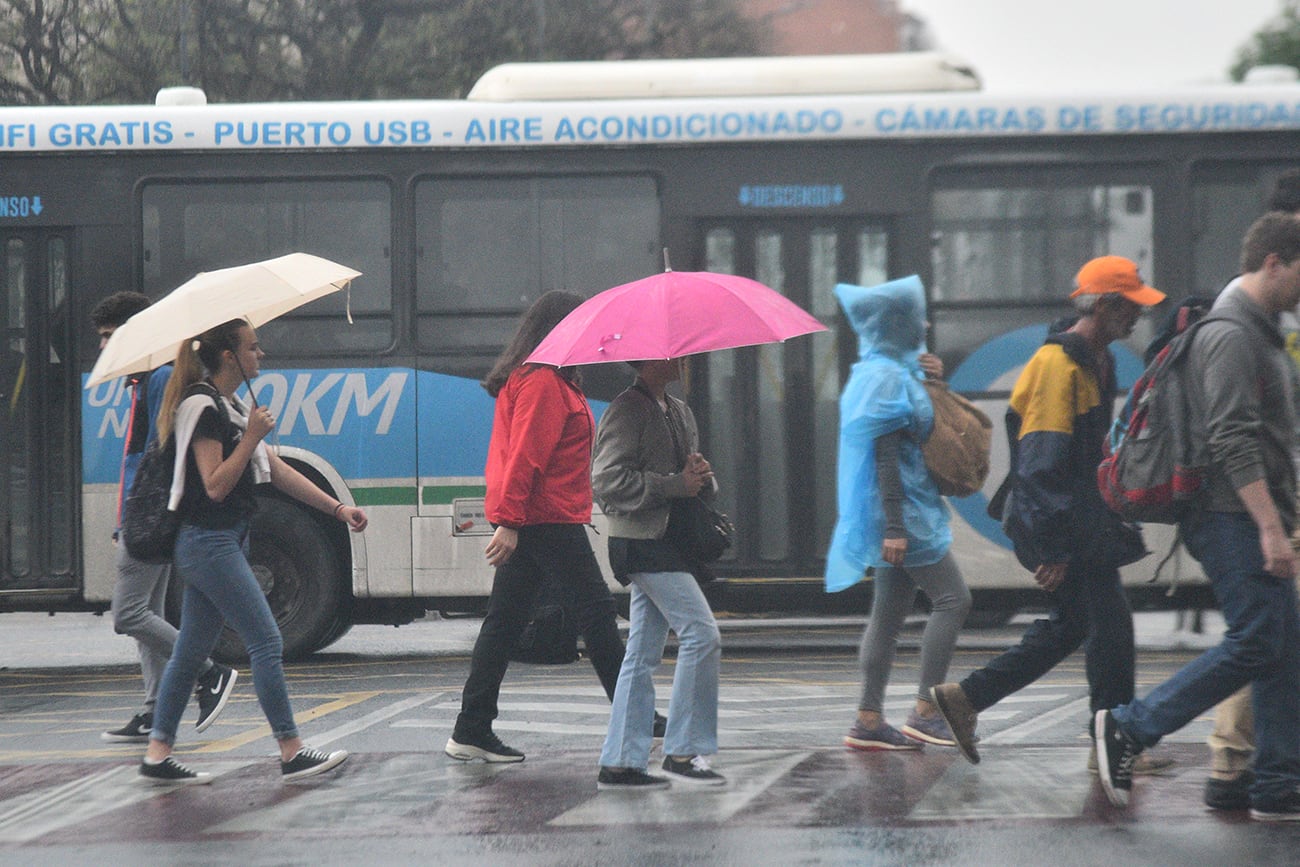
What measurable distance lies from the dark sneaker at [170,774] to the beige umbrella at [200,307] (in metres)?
1.44

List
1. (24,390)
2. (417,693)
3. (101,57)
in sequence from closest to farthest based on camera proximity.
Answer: (417,693) → (24,390) → (101,57)

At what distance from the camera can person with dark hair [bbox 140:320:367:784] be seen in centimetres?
653

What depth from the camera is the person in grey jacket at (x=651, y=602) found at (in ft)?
20.6

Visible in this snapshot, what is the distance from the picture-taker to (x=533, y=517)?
6664mm

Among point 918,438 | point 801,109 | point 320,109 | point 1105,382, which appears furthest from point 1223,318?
point 320,109

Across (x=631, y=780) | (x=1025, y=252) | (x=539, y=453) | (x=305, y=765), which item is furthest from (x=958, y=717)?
(x=1025, y=252)

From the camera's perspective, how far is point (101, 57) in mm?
18188

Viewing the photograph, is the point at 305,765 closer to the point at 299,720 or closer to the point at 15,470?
the point at 299,720

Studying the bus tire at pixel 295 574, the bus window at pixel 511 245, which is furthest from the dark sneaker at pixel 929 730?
the bus tire at pixel 295 574

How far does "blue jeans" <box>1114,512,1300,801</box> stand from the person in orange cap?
2.37 feet

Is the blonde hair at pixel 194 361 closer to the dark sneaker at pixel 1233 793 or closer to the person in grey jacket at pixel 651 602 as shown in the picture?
the person in grey jacket at pixel 651 602

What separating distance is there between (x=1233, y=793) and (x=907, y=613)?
1652mm

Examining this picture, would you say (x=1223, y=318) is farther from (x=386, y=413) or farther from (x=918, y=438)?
(x=386, y=413)

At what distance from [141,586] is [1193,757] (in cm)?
448
